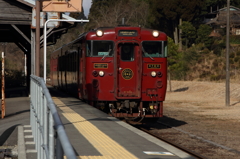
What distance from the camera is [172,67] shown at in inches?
1379

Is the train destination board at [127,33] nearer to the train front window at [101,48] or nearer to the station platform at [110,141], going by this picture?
the train front window at [101,48]

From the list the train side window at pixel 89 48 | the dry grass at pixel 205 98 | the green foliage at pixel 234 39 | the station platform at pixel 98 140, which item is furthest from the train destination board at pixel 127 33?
the green foliage at pixel 234 39

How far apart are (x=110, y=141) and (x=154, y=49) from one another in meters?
5.72

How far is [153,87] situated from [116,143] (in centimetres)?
540

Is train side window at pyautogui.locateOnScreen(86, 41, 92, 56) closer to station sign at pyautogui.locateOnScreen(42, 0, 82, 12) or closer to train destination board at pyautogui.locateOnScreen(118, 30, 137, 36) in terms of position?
train destination board at pyautogui.locateOnScreen(118, 30, 137, 36)

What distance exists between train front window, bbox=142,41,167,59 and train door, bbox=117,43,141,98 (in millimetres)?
323

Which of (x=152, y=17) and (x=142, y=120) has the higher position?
(x=152, y=17)

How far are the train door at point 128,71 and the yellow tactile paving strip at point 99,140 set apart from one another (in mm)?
1853

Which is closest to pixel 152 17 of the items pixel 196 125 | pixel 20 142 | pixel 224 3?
pixel 224 3

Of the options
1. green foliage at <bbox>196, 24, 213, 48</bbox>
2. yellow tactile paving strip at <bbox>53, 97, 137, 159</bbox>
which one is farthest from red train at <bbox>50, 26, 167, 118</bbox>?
green foliage at <bbox>196, 24, 213, 48</bbox>

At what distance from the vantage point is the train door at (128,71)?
13891mm

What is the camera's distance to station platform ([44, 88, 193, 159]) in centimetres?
773

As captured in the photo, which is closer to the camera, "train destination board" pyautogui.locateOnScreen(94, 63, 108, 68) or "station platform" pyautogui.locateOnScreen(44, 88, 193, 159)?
"station platform" pyautogui.locateOnScreen(44, 88, 193, 159)

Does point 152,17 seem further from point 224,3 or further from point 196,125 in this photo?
point 196,125
